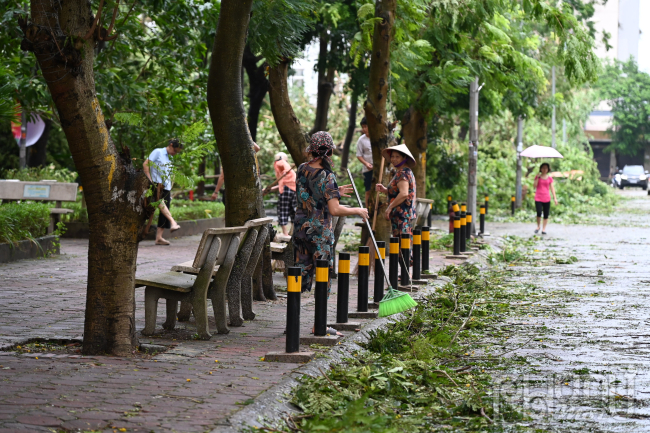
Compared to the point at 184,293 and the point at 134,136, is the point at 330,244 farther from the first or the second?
the point at 134,136

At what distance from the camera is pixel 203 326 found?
7945mm

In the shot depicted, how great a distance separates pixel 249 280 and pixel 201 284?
4.14 ft

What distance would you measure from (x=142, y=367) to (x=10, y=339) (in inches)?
63.1

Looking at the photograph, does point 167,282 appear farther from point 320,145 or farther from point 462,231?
point 462,231

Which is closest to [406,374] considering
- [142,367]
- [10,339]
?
[142,367]

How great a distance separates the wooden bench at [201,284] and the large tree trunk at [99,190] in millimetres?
758

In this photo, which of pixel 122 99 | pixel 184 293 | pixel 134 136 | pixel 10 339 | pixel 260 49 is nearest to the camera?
pixel 10 339

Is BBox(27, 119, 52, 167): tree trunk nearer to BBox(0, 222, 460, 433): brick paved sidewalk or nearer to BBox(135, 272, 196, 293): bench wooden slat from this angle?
BBox(0, 222, 460, 433): brick paved sidewalk

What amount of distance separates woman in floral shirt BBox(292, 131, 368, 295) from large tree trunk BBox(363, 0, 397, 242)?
16.2 feet

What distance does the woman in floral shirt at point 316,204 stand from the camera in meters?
8.60

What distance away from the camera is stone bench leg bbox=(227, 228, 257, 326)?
8875mm

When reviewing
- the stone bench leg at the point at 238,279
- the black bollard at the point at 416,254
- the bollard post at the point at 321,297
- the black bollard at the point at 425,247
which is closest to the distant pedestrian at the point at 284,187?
the black bollard at the point at 425,247

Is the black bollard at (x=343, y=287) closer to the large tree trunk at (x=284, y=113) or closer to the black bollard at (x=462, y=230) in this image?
the large tree trunk at (x=284, y=113)

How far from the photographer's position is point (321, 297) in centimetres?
773
